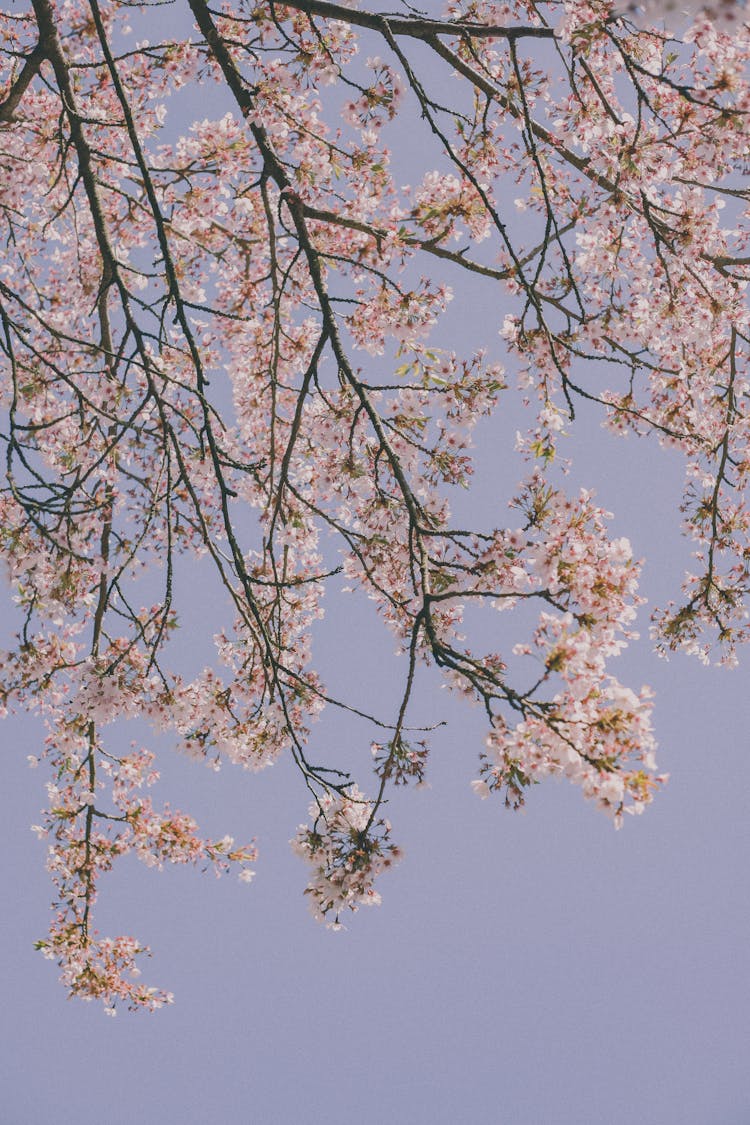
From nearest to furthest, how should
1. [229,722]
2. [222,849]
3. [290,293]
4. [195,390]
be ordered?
[195,390] → [229,722] → [222,849] → [290,293]

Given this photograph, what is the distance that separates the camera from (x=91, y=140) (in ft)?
23.2

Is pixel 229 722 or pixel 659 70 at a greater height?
pixel 659 70

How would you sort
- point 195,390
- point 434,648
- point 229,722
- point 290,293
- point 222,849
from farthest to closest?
point 290,293
point 222,849
point 229,722
point 195,390
point 434,648

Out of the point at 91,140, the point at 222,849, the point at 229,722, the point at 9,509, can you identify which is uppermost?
the point at 91,140

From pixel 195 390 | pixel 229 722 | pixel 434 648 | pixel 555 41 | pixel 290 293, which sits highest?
pixel 290 293

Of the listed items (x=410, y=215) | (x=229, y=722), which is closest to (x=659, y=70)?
(x=410, y=215)

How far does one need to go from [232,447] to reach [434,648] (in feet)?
11.6

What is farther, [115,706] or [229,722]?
[229,722]

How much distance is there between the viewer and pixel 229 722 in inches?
216

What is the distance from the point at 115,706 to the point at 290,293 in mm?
3499

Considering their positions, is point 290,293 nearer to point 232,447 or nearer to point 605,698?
point 232,447

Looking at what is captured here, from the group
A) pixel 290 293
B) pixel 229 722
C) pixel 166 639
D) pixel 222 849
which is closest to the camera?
pixel 166 639

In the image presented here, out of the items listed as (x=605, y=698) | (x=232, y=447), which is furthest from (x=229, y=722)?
(x=605, y=698)

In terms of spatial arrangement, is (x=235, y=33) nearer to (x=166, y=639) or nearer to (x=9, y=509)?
(x=9, y=509)
